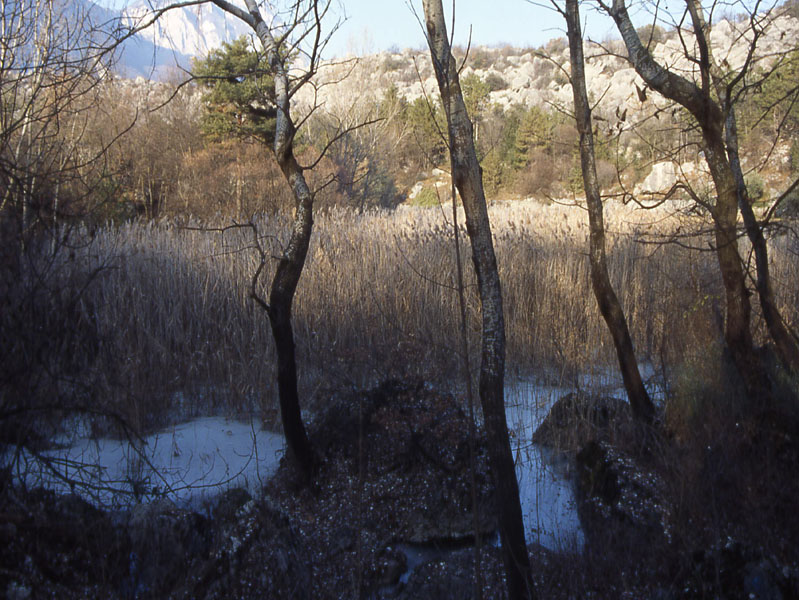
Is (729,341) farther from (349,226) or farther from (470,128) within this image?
(349,226)

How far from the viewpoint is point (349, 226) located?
8.22 meters

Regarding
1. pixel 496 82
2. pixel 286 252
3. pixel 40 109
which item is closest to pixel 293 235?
pixel 286 252

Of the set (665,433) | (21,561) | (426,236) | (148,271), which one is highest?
(426,236)

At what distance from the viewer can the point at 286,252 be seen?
341 centimetres

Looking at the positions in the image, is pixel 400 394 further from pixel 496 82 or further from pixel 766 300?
pixel 496 82

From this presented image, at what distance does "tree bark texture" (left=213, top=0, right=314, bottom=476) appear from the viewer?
3.37 metres

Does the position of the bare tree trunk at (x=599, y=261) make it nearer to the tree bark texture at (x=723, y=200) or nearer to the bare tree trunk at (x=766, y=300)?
the tree bark texture at (x=723, y=200)

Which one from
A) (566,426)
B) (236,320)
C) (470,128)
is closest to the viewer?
(470,128)

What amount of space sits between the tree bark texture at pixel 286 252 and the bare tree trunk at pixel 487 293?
1226 mm

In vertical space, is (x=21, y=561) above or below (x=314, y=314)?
below

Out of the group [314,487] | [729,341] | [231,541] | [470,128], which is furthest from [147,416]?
[729,341]

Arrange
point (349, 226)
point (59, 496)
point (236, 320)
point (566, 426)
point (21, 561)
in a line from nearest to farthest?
1. point (21, 561)
2. point (59, 496)
3. point (566, 426)
4. point (236, 320)
5. point (349, 226)

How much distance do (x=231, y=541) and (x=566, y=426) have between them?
241 cm

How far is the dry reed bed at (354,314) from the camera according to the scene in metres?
4.89
